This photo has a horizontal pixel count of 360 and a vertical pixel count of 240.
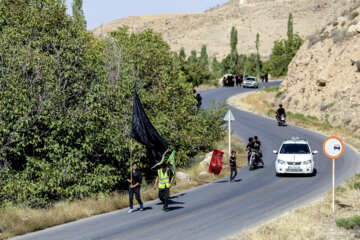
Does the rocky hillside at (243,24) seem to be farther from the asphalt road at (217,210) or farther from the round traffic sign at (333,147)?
the round traffic sign at (333,147)

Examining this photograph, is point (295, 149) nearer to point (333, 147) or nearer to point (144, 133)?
point (333, 147)

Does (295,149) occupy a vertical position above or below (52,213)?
above

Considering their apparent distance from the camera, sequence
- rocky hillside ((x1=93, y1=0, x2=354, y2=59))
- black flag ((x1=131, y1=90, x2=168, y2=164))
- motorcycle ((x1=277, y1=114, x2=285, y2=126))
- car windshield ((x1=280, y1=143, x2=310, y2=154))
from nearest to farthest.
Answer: black flag ((x1=131, y1=90, x2=168, y2=164)), car windshield ((x1=280, y1=143, x2=310, y2=154)), motorcycle ((x1=277, y1=114, x2=285, y2=126)), rocky hillside ((x1=93, y1=0, x2=354, y2=59))

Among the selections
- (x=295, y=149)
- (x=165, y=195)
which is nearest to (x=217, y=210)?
(x=165, y=195)

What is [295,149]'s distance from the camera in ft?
78.7

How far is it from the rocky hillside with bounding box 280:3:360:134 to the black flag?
949 inches

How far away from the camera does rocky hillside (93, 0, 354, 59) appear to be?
152000mm

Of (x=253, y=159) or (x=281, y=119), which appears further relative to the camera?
(x=281, y=119)

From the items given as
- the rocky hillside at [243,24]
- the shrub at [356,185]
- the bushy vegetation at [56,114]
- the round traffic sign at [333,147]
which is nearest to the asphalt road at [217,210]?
the shrub at [356,185]

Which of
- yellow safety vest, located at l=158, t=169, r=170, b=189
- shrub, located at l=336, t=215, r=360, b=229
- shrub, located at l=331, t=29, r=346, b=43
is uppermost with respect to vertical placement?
shrub, located at l=331, t=29, r=346, b=43

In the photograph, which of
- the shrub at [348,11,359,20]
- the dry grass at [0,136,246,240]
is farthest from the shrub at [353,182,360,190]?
the shrub at [348,11,359,20]

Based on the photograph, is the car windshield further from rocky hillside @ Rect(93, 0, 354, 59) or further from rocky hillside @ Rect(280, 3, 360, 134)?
rocky hillside @ Rect(93, 0, 354, 59)

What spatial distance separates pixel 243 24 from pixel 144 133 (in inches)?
6172

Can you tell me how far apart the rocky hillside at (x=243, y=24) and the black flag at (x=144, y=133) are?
4840 inches
